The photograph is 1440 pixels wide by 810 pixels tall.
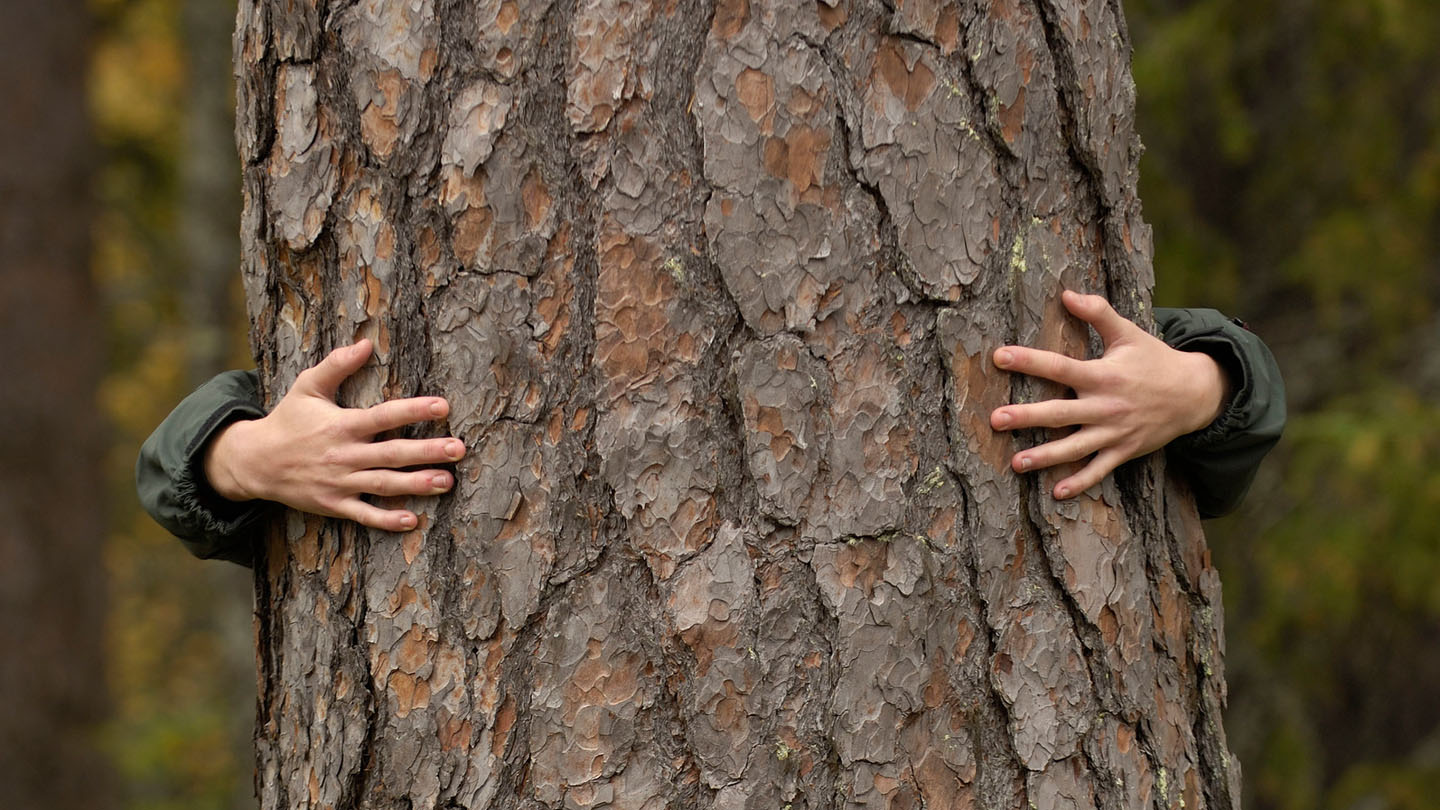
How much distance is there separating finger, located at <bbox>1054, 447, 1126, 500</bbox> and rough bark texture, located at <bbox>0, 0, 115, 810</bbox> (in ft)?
17.2

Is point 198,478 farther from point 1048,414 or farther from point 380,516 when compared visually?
point 1048,414

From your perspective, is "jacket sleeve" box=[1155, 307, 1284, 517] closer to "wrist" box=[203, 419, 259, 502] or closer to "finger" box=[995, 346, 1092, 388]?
"finger" box=[995, 346, 1092, 388]

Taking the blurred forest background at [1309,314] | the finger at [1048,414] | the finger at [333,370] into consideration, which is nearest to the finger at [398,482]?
the finger at [333,370]

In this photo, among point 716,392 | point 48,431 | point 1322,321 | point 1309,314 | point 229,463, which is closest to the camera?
point 716,392

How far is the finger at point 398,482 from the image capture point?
1551 mm

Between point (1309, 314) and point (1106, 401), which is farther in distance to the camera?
point (1309, 314)

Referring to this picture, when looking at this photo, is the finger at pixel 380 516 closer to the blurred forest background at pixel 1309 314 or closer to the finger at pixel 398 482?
the finger at pixel 398 482

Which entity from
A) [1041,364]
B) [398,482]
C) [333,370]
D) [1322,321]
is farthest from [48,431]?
[1322,321]

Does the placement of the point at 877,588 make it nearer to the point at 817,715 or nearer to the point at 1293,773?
the point at 817,715

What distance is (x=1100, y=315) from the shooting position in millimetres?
1633

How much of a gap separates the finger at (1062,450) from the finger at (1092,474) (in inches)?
0.8

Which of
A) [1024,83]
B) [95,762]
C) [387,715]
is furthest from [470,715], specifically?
[95,762]

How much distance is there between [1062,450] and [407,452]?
2.91 feet

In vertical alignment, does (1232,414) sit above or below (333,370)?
below
